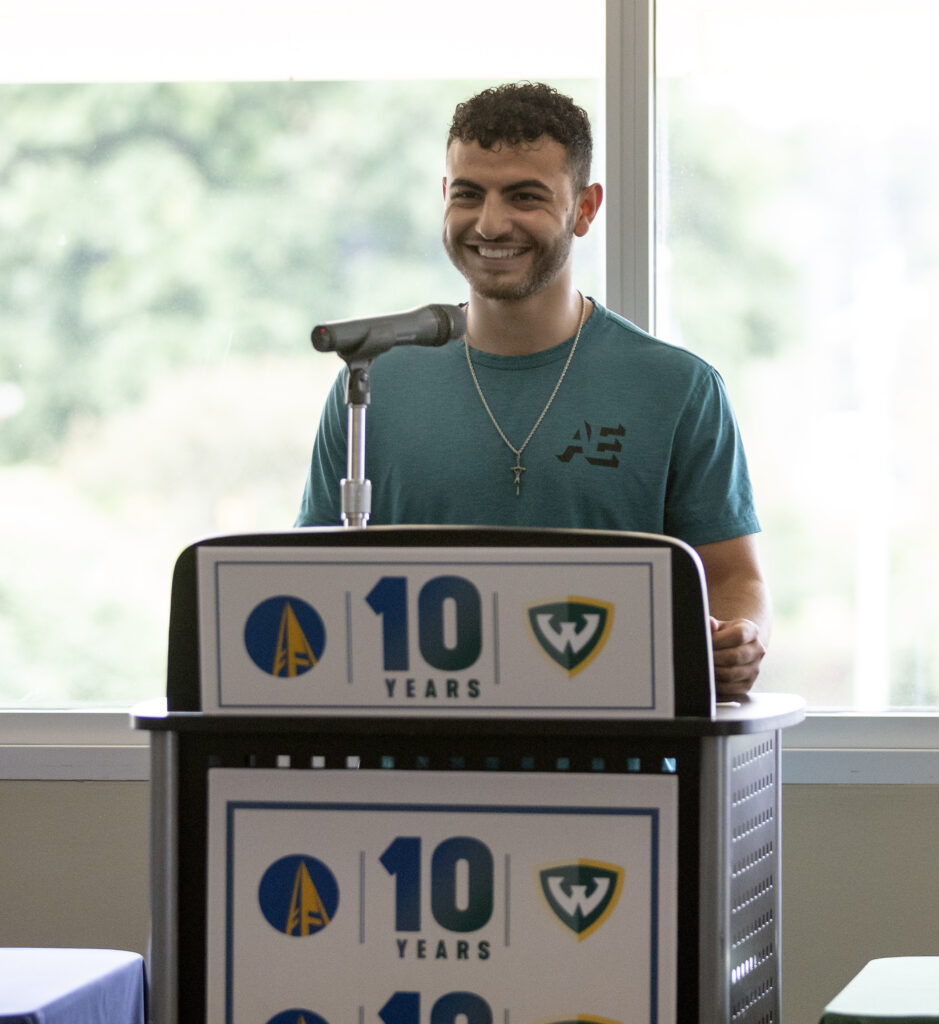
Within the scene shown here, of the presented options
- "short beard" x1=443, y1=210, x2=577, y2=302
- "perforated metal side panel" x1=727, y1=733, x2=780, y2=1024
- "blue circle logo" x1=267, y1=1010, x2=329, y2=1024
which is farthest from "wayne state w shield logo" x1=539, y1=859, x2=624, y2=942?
"short beard" x1=443, y1=210, x2=577, y2=302

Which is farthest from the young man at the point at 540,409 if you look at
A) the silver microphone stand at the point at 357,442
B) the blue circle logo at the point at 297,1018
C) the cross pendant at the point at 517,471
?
the blue circle logo at the point at 297,1018

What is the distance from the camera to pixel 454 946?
1088mm

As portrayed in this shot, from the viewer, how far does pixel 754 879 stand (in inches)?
46.9

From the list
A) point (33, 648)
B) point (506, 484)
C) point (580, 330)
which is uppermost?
point (580, 330)

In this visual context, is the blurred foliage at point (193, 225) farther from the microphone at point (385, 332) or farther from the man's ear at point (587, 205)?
the microphone at point (385, 332)

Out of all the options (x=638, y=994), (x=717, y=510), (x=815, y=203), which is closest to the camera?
(x=638, y=994)

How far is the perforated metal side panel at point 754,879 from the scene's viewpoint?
1.12 meters

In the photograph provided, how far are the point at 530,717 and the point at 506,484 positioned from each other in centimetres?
78

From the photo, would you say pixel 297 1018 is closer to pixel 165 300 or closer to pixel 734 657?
pixel 734 657

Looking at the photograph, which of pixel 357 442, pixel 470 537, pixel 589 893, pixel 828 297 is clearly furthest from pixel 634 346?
pixel 589 893

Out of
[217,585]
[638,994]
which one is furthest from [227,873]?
[638,994]

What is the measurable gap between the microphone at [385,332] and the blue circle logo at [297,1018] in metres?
0.60

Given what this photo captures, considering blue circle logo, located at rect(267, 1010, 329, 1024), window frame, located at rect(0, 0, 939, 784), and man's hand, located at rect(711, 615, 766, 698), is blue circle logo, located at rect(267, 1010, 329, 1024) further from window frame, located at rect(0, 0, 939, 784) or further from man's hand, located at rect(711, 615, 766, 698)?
window frame, located at rect(0, 0, 939, 784)

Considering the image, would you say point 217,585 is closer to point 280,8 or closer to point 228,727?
point 228,727
